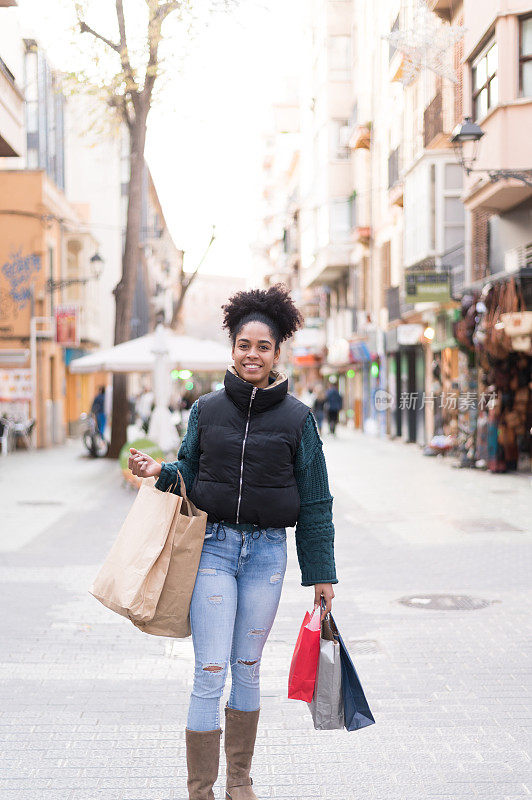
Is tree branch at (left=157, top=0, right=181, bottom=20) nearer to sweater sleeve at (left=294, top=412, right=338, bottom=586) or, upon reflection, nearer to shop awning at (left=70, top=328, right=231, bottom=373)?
shop awning at (left=70, top=328, right=231, bottom=373)

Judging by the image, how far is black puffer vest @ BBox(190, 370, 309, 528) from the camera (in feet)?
12.1

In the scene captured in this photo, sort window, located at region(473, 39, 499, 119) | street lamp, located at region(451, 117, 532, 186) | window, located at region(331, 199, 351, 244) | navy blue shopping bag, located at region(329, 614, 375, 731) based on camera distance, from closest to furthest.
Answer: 1. navy blue shopping bag, located at region(329, 614, 375, 731)
2. street lamp, located at region(451, 117, 532, 186)
3. window, located at region(473, 39, 499, 119)
4. window, located at region(331, 199, 351, 244)

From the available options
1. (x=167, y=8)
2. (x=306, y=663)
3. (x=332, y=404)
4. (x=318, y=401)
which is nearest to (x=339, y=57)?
(x=318, y=401)

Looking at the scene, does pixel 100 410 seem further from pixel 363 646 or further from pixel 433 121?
pixel 363 646

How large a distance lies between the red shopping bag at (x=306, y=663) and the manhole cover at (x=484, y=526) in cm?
829

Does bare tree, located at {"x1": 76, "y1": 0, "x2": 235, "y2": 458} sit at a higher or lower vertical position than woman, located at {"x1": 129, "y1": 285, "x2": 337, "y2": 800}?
higher

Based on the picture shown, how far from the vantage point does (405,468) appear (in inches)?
854

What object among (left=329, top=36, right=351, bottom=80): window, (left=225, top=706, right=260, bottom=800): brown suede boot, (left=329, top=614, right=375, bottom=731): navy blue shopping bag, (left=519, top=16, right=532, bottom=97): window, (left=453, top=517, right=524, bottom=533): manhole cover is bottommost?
(left=453, top=517, right=524, bottom=533): manhole cover

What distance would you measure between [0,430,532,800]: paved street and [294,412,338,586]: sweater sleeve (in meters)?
0.93

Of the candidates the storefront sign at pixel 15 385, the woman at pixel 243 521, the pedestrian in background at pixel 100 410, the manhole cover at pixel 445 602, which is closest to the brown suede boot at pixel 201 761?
the woman at pixel 243 521

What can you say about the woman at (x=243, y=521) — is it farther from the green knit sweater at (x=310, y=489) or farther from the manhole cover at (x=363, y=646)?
the manhole cover at (x=363, y=646)

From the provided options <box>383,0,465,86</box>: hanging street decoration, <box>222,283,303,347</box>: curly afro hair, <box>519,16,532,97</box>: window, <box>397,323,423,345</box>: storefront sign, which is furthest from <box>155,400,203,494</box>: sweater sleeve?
<box>397,323,423,345</box>: storefront sign

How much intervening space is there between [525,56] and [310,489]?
626 inches

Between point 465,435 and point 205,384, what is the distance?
85.3 meters
